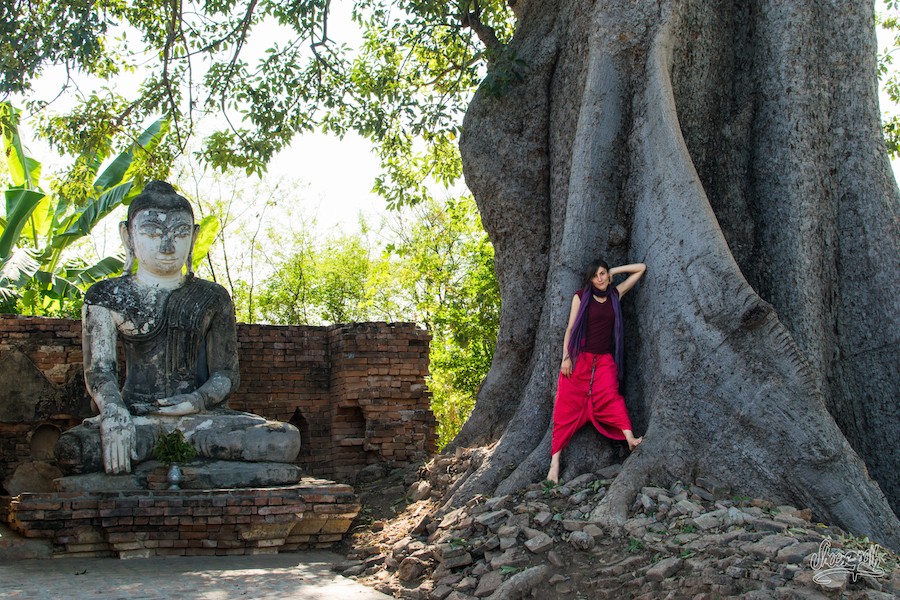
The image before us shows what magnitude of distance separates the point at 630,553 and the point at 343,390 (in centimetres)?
560

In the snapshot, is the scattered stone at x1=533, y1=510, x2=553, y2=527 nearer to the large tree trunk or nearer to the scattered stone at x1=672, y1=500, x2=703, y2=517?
the large tree trunk

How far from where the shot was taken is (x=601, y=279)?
6.29 metres

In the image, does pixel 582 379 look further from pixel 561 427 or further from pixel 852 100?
pixel 852 100

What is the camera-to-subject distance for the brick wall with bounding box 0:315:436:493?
10.0 meters

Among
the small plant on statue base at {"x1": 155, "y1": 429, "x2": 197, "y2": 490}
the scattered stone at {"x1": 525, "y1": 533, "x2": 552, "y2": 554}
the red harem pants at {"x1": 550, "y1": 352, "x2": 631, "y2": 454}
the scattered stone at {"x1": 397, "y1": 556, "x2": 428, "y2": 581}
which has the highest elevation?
the red harem pants at {"x1": 550, "y1": 352, "x2": 631, "y2": 454}

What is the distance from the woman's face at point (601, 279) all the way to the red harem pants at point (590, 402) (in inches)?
17.2

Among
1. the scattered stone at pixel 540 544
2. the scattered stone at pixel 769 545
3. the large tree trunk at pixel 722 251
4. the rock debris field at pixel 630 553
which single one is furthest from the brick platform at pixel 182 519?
the scattered stone at pixel 769 545

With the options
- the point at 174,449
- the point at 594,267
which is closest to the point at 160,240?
the point at 174,449

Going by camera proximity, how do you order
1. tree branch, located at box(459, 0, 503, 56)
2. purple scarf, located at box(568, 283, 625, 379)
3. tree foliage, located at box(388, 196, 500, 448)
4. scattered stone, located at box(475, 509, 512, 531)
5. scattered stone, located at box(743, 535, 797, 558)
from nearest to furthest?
scattered stone, located at box(743, 535, 797, 558), scattered stone, located at box(475, 509, 512, 531), purple scarf, located at box(568, 283, 625, 379), tree branch, located at box(459, 0, 503, 56), tree foliage, located at box(388, 196, 500, 448)

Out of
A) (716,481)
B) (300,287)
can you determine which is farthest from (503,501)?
(300,287)

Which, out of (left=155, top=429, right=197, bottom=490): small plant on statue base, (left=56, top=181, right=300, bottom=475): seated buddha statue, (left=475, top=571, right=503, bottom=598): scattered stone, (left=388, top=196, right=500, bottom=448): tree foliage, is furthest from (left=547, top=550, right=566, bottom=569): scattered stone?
(left=388, top=196, right=500, bottom=448): tree foliage

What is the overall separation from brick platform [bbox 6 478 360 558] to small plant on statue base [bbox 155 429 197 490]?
0.54 metres

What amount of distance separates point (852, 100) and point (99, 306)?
18.9 feet

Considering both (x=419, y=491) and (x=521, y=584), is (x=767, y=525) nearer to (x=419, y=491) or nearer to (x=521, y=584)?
(x=521, y=584)
